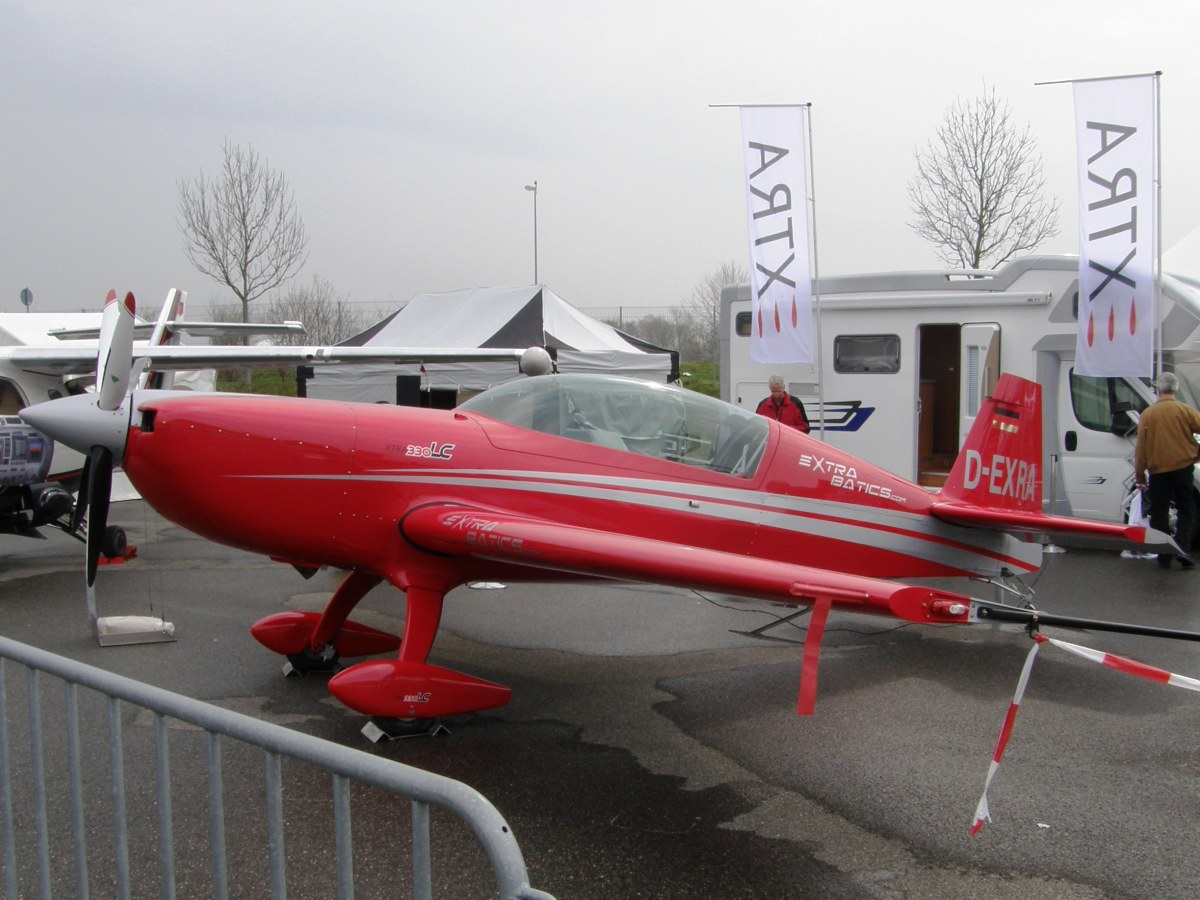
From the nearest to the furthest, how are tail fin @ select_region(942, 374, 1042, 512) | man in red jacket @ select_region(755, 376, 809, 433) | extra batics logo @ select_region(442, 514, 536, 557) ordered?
extra batics logo @ select_region(442, 514, 536, 557), tail fin @ select_region(942, 374, 1042, 512), man in red jacket @ select_region(755, 376, 809, 433)

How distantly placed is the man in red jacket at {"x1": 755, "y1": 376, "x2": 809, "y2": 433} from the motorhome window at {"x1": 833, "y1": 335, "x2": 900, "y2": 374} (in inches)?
35.5

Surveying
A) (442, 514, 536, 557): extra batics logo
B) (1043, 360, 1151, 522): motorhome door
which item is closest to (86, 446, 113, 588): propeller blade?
(442, 514, 536, 557): extra batics logo

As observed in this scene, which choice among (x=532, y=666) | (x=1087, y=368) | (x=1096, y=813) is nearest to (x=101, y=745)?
(x=532, y=666)

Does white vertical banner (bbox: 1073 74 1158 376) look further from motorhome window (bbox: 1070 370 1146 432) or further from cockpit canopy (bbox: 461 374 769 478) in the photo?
cockpit canopy (bbox: 461 374 769 478)

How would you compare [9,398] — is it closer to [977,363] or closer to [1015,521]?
[1015,521]

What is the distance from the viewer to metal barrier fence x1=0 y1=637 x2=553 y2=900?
5.12 feet

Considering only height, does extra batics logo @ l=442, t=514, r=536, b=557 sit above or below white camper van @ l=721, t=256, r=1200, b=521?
below

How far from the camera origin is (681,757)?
4422 millimetres

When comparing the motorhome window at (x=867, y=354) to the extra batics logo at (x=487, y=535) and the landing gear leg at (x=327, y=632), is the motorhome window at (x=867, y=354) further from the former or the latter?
the extra batics logo at (x=487, y=535)

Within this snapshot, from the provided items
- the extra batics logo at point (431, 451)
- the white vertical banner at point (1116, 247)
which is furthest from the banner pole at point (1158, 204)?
the extra batics logo at point (431, 451)

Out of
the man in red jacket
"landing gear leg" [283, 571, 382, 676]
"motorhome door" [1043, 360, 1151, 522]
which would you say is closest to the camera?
"landing gear leg" [283, 571, 382, 676]

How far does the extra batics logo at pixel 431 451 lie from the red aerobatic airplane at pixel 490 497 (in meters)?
0.01

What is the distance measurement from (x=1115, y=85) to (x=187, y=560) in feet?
34.0

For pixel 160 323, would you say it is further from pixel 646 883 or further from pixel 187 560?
pixel 646 883
